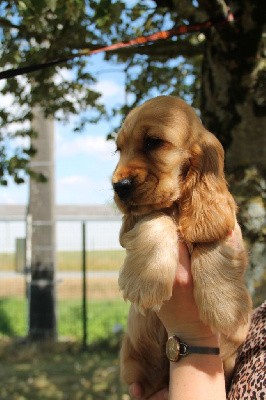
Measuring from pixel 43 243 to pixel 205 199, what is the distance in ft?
27.7

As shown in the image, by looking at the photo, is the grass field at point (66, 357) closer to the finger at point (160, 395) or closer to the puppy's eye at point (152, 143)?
the finger at point (160, 395)

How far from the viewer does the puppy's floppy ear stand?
212 centimetres

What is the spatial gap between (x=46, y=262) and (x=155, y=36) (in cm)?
777

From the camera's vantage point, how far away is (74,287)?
Result: 1153 cm

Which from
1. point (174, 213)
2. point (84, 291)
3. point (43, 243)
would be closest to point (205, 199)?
point (174, 213)

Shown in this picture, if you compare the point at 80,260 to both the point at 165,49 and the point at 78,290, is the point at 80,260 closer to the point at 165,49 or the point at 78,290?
the point at 78,290

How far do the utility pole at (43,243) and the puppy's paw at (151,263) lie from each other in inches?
317

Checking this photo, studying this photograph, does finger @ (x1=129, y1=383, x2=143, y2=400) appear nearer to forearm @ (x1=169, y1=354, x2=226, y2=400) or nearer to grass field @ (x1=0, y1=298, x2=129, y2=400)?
forearm @ (x1=169, y1=354, x2=226, y2=400)

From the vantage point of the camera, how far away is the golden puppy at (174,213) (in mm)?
2111

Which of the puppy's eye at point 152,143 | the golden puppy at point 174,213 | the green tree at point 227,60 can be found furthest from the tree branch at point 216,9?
the puppy's eye at point 152,143

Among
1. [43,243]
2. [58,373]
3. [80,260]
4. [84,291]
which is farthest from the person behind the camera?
[80,260]

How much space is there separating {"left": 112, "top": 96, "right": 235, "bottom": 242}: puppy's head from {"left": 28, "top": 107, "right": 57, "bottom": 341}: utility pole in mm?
7982

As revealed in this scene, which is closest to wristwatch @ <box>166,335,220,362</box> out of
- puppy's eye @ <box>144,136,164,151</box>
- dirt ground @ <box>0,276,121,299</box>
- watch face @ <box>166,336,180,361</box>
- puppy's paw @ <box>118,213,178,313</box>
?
watch face @ <box>166,336,180,361</box>

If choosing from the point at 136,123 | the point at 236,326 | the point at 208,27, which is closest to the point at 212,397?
the point at 236,326
